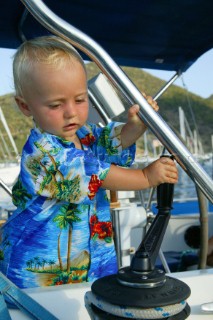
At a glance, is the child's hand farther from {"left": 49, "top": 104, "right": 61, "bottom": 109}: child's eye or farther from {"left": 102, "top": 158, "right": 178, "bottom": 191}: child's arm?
{"left": 49, "top": 104, "right": 61, "bottom": 109}: child's eye

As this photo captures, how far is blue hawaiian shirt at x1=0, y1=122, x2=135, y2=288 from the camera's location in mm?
1084

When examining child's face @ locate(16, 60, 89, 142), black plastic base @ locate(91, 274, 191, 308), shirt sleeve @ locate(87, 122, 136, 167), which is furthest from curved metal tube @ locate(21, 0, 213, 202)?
shirt sleeve @ locate(87, 122, 136, 167)

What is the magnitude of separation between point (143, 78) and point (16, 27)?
68.7m

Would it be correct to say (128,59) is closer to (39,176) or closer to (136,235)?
(136,235)

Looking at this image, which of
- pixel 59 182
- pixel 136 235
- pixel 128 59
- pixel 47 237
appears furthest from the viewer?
pixel 136 235

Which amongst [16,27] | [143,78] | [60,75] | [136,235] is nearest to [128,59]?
[16,27]

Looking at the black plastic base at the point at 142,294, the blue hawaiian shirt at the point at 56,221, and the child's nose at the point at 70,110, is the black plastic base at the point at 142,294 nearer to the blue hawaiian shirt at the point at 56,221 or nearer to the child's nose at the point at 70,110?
the blue hawaiian shirt at the point at 56,221

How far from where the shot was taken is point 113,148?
1.39 meters

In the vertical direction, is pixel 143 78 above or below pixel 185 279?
above

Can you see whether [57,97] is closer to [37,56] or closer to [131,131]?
[37,56]

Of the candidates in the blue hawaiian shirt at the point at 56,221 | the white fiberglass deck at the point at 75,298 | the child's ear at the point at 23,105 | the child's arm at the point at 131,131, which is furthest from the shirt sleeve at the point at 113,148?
the white fiberglass deck at the point at 75,298

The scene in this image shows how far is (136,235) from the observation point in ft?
10.2

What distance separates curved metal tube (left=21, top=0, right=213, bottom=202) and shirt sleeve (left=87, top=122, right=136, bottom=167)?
417mm

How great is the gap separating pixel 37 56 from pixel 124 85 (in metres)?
0.29
